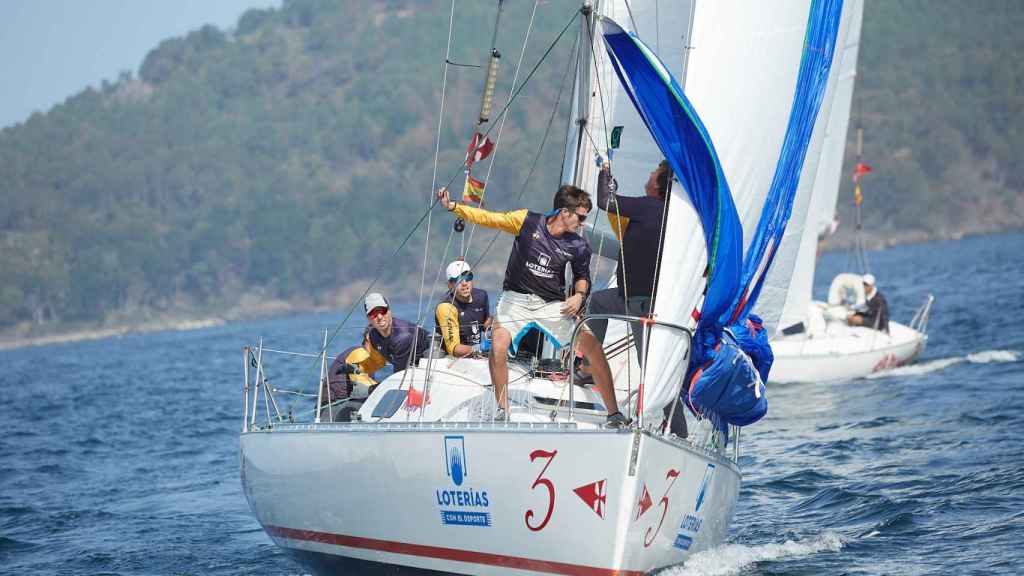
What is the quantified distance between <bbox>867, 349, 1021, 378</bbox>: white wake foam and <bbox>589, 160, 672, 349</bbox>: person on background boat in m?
11.6

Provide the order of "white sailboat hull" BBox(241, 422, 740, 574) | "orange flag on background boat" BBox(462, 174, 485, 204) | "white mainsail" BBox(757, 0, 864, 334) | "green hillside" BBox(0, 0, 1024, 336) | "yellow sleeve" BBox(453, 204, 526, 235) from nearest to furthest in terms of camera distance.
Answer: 1. "white sailboat hull" BBox(241, 422, 740, 574)
2. "yellow sleeve" BBox(453, 204, 526, 235)
3. "orange flag on background boat" BBox(462, 174, 485, 204)
4. "white mainsail" BBox(757, 0, 864, 334)
5. "green hillside" BBox(0, 0, 1024, 336)

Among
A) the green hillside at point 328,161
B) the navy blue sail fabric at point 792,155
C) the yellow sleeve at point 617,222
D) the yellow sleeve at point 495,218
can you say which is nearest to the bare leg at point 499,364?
the yellow sleeve at point 495,218

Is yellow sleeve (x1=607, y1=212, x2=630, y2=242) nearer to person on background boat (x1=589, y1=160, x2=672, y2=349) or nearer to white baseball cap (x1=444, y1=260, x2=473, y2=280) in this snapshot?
person on background boat (x1=589, y1=160, x2=672, y2=349)

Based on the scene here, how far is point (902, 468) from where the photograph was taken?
11203mm

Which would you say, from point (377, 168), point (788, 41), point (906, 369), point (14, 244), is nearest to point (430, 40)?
point (377, 168)

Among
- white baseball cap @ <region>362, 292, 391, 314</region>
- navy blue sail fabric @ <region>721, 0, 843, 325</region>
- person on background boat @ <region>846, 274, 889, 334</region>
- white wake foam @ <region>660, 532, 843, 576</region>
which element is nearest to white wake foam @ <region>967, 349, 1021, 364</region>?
person on background boat @ <region>846, 274, 889, 334</region>

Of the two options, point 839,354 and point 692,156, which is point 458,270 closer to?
point 692,156

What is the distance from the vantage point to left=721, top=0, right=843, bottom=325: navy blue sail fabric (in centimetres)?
792

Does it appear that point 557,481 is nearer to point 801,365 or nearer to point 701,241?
point 701,241

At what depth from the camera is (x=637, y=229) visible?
25.9ft

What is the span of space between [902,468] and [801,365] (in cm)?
733

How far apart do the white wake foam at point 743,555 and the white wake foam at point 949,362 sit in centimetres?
1027

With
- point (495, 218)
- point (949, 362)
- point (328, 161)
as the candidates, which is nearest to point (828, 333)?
point (949, 362)

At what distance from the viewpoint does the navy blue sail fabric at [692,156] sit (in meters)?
7.39
